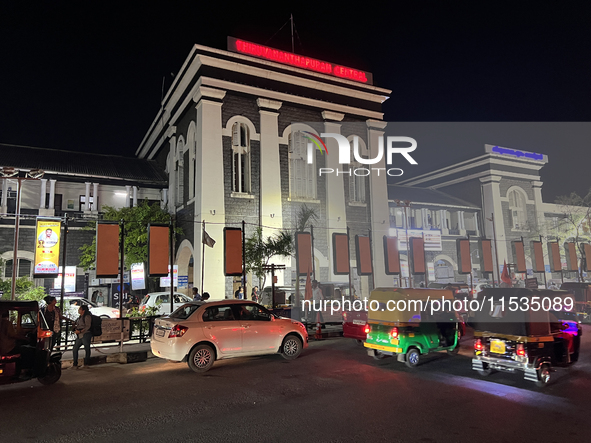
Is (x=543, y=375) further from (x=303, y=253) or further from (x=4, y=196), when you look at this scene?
(x=4, y=196)

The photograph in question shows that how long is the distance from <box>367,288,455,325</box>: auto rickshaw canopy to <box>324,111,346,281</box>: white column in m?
16.2

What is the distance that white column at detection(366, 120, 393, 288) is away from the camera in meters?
29.0

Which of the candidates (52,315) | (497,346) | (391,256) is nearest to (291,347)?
(497,346)

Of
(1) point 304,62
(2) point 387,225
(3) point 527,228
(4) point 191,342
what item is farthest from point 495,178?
(4) point 191,342

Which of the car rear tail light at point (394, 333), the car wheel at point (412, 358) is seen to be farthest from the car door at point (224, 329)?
the car wheel at point (412, 358)

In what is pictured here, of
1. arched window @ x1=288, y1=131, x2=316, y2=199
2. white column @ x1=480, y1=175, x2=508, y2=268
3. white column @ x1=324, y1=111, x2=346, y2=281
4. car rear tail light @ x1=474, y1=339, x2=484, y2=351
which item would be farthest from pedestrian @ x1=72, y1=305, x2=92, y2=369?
white column @ x1=480, y1=175, x2=508, y2=268

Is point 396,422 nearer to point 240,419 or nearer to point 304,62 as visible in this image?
point 240,419

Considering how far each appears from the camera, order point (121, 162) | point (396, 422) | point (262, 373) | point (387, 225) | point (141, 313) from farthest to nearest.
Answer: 1. point (121, 162)
2. point (387, 225)
3. point (141, 313)
4. point (262, 373)
5. point (396, 422)

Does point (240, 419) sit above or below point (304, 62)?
below

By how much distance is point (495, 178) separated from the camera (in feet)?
151

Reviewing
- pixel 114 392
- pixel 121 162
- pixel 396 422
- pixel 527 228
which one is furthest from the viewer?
pixel 527 228

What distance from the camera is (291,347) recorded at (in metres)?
10.9

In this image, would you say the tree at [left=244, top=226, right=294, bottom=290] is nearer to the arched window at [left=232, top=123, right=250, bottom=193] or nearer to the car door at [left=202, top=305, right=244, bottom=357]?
the arched window at [left=232, top=123, right=250, bottom=193]

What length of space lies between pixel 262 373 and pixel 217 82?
2011 cm
